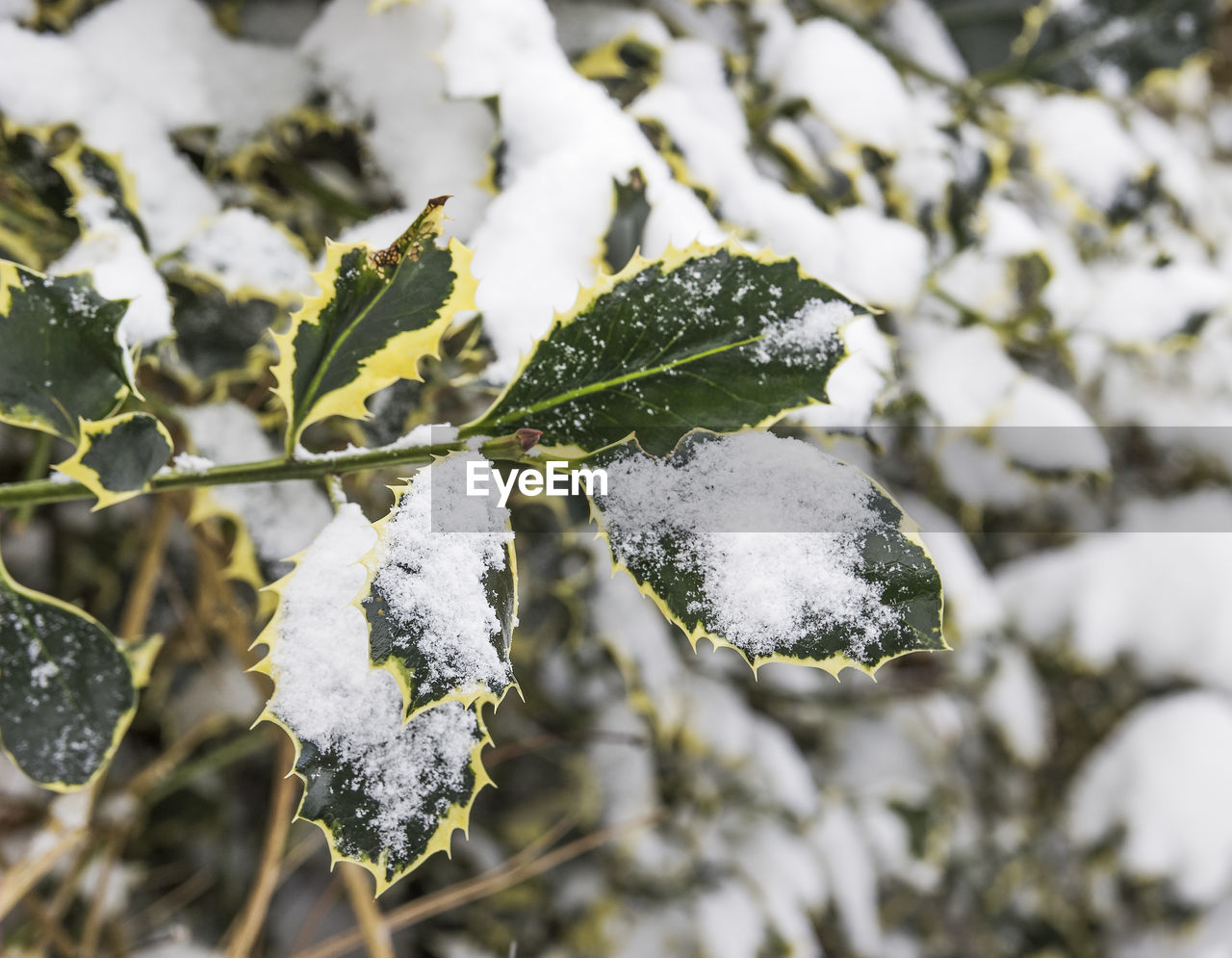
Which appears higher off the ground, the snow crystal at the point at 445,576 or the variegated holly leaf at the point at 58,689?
the snow crystal at the point at 445,576

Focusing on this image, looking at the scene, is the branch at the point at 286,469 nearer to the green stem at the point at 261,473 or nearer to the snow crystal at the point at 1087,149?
the green stem at the point at 261,473

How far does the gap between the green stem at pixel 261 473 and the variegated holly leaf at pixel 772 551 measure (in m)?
0.07

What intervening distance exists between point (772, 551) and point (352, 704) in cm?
17

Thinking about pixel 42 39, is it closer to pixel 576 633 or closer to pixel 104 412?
pixel 104 412

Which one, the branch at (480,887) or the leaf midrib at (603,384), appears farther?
the branch at (480,887)

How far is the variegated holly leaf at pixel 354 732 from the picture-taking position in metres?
0.35

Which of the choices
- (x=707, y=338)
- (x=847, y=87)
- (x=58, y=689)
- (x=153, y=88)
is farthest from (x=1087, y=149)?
(x=58, y=689)

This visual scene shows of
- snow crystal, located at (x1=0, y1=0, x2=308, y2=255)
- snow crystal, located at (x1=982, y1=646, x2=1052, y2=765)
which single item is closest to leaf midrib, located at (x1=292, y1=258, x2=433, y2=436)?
snow crystal, located at (x1=0, y1=0, x2=308, y2=255)

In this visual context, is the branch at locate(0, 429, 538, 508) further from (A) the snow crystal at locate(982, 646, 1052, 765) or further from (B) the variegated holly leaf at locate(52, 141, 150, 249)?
(A) the snow crystal at locate(982, 646, 1052, 765)

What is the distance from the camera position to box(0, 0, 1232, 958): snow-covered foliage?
37 centimetres

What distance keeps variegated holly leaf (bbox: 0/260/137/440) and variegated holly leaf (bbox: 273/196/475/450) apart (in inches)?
3.3

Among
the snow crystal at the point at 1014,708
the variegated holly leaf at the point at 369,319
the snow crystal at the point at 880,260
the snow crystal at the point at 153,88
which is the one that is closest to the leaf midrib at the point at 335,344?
the variegated holly leaf at the point at 369,319

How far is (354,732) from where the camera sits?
0.36 m

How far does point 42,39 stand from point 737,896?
94 centimetres
